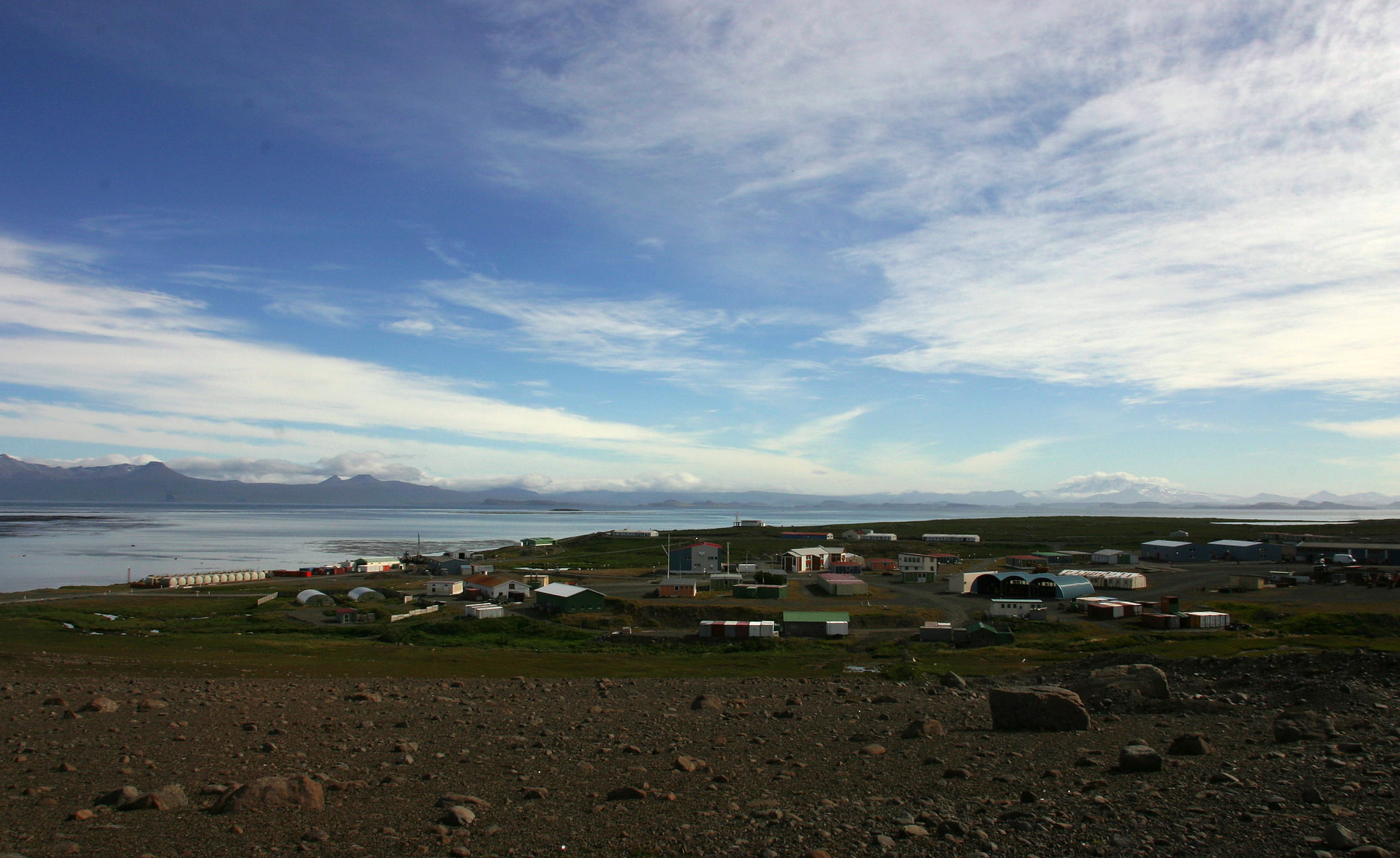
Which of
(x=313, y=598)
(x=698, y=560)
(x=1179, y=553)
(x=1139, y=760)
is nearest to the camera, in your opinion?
(x=1139, y=760)

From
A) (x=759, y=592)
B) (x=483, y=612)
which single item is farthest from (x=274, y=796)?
(x=759, y=592)

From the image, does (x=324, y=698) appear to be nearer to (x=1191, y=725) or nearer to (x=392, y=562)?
(x=1191, y=725)

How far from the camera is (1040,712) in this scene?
14.0 m

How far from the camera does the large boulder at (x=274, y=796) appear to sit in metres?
8.96

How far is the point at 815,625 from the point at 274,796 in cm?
3179

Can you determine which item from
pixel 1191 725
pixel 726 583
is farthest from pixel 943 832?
pixel 726 583

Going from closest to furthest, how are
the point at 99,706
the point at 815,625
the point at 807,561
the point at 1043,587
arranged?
the point at 99,706, the point at 815,625, the point at 1043,587, the point at 807,561

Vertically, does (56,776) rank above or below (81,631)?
above

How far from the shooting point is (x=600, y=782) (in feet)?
34.9

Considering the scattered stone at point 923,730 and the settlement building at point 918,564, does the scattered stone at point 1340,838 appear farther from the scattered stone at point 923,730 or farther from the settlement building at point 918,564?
the settlement building at point 918,564

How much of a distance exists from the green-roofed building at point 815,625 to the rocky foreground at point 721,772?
19962 mm

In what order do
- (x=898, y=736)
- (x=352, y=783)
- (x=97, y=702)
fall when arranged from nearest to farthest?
(x=352, y=783) < (x=898, y=736) < (x=97, y=702)

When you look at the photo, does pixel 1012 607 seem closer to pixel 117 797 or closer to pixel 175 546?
pixel 117 797

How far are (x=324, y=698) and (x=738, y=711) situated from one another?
31.8 feet
